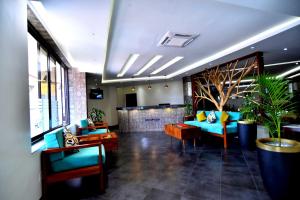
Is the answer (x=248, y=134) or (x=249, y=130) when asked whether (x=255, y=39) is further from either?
(x=248, y=134)

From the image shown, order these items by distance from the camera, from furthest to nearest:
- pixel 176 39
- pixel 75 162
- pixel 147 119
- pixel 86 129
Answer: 1. pixel 147 119
2. pixel 86 129
3. pixel 176 39
4. pixel 75 162

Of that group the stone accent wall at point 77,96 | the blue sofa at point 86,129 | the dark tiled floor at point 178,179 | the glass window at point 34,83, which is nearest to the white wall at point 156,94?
the stone accent wall at point 77,96

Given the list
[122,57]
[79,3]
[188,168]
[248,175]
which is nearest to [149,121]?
[122,57]

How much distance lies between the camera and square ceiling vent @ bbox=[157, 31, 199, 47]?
3590mm

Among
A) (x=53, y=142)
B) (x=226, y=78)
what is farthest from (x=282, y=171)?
(x=226, y=78)

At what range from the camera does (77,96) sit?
5.95 m

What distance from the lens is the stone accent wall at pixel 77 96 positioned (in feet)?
19.2

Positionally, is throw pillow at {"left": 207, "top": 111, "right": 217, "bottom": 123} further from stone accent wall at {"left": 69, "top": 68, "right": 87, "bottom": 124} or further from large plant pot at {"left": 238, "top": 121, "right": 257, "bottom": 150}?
stone accent wall at {"left": 69, "top": 68, "right": 87, "bottom": 124}

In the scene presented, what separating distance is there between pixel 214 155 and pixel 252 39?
9.55ft

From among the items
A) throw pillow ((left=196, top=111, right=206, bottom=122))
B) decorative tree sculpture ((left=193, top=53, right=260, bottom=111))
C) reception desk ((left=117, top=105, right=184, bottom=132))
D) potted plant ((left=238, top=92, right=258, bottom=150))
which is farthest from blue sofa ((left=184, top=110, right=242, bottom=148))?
reception desk ((left=117, top=105, right=184, bottom=132))

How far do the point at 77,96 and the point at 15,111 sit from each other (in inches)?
170

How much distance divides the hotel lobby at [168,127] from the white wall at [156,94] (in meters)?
4.83

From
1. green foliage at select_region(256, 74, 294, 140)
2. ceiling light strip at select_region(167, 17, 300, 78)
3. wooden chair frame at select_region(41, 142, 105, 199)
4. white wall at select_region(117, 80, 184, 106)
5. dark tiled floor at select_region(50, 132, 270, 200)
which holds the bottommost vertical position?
dark tiled floor at select_region(50, 132, 270, 200)

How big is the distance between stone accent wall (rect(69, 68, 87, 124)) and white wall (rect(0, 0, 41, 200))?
385cm
